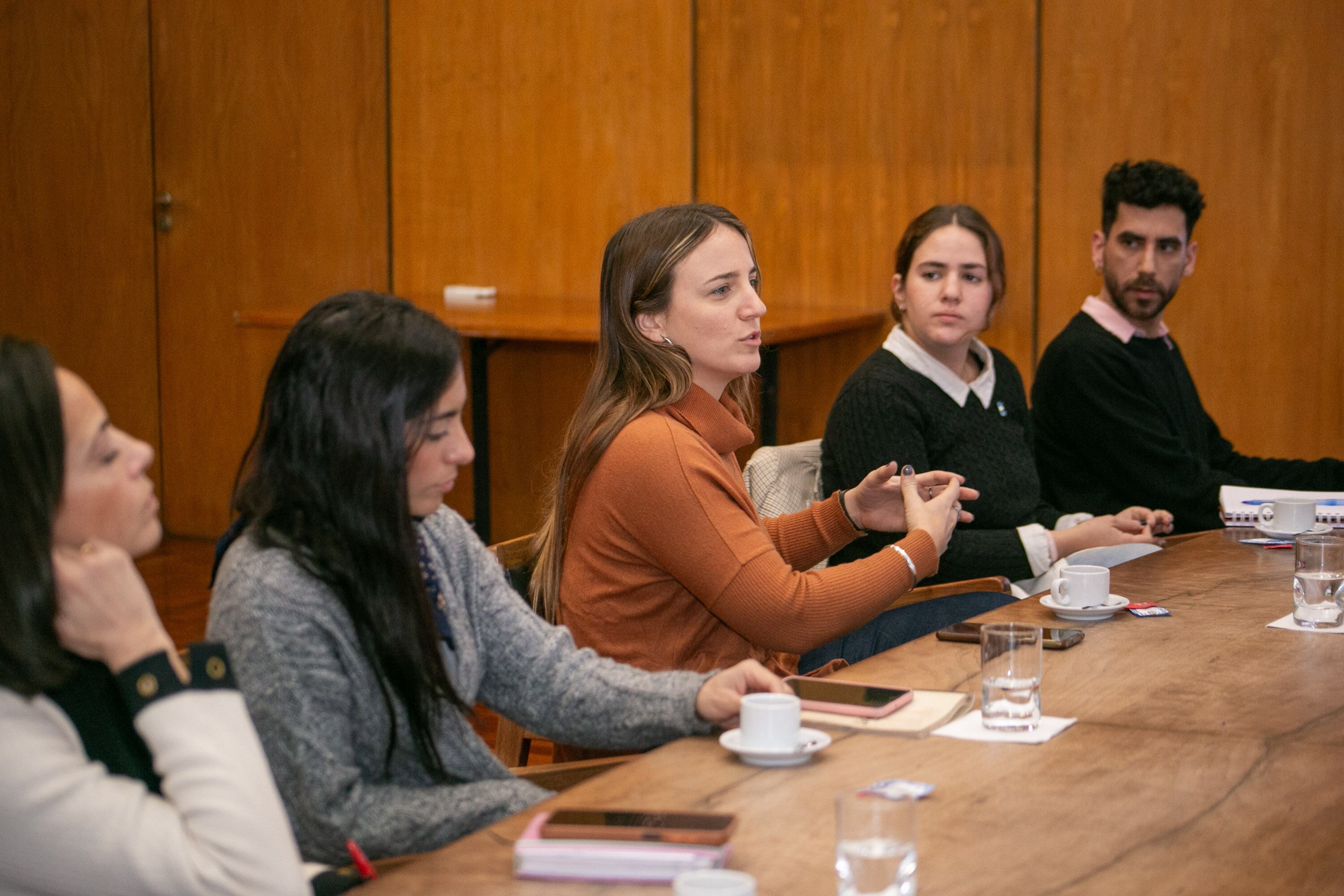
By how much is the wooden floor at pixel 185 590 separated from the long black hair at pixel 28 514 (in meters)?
2.47

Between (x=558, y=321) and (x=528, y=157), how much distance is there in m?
1.29

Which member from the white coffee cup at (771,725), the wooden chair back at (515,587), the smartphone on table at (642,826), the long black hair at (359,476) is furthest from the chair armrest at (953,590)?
the smartphone on table at (642,826)

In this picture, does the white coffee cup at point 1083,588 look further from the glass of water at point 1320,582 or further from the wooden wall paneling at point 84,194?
the wooden wall paneling at point 84,194

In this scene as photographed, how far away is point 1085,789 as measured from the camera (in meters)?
1.44

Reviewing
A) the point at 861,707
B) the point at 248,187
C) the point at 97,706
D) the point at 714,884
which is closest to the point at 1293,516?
the point at 861,707

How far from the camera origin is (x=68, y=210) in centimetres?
624

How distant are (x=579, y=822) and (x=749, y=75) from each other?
427 centimetres

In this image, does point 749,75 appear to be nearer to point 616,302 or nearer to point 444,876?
point 616,302

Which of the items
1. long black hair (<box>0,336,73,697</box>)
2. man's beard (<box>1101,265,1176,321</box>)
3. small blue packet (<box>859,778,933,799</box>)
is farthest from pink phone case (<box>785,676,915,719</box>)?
man's beard (<box>1101,265,1176,321</box>)

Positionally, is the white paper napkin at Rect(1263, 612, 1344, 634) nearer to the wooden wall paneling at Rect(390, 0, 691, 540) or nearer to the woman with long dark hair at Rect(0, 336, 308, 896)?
the woman with long dark hair at Rect(0, 336, 308, 896)

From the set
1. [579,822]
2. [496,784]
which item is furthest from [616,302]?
[579,822]

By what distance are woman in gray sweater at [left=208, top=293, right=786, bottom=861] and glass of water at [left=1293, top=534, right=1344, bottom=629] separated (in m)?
0.96

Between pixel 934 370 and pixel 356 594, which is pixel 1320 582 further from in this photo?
pixel 356 594

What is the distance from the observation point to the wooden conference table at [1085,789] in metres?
1.24
